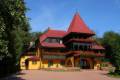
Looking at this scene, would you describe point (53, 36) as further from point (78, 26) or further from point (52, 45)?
point (78, 26)

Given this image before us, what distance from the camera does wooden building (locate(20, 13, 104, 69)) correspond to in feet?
206

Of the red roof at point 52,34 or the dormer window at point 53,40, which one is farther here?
the red roof at point 52,34

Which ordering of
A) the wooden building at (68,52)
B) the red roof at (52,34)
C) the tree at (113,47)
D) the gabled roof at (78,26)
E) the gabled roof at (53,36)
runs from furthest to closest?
the red roof at (52,34)
the gabled roof at (78,26)
the gabled roof at (53,36)
the wooden building at (68,52)
the tree at (113,47)

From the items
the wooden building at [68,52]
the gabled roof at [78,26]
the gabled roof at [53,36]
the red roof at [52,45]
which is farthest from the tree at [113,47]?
the gabled roof at [53,36]

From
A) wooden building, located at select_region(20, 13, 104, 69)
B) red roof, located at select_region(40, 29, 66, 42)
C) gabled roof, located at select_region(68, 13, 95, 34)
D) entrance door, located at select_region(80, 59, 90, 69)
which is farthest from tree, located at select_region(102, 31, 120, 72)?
red roof, located at select_region(40, 29, 66, 42)

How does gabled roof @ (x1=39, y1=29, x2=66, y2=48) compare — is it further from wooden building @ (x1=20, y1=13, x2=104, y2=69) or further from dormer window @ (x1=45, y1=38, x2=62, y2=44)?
dormer window @ (x1=45, y1=38, x2=62, y2=44)

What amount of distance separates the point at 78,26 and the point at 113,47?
1447 centimetres

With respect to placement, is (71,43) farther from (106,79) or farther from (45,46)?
(106,79)

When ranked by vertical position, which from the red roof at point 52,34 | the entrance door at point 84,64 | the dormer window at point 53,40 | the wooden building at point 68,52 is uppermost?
the red roof at point 52,34

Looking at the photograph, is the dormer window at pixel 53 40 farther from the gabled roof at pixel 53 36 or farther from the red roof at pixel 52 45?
the red roof at pixel 52 45

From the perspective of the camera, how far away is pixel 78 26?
218 ft

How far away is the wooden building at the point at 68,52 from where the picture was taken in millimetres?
62719

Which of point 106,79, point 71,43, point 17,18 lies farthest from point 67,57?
point 17,18

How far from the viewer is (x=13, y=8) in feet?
84.4
